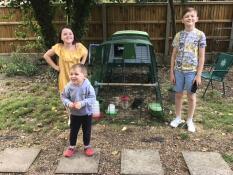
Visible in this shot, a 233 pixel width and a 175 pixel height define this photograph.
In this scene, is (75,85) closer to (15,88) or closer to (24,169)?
(24,169)

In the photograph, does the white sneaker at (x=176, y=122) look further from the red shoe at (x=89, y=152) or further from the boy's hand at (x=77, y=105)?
the boy's hand at (x=77, y=105)

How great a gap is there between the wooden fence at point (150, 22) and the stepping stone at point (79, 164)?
5879 mm

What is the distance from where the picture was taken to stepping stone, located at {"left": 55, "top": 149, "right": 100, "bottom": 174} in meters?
4.02

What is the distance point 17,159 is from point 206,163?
7.97ft

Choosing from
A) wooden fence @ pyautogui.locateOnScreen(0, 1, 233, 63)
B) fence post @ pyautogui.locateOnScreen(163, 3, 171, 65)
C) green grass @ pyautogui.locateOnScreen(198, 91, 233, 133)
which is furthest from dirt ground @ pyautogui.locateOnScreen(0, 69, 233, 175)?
wooden fence @ pyautogui.locateOnScreen(0, 1, 233, 63)

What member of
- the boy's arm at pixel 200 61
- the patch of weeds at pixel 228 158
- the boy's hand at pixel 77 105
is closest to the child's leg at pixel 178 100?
the boy's arm at pixel 200 61

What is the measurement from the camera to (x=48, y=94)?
7.03 m

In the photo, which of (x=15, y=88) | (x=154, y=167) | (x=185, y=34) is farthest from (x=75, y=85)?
(x=15, y=88)

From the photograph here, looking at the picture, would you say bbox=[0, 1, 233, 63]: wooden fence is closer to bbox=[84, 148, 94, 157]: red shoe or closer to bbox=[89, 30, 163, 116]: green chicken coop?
bbox=[89, 30, 163, 116]: green chicken coop

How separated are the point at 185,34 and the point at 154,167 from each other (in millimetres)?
1957

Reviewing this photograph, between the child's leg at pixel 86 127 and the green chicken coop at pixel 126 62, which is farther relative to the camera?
the green chicken coop at pixel 126 62

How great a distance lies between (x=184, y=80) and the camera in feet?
16.1

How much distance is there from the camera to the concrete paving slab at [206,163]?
3967mm

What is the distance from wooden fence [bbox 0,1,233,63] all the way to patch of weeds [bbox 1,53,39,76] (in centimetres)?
77
